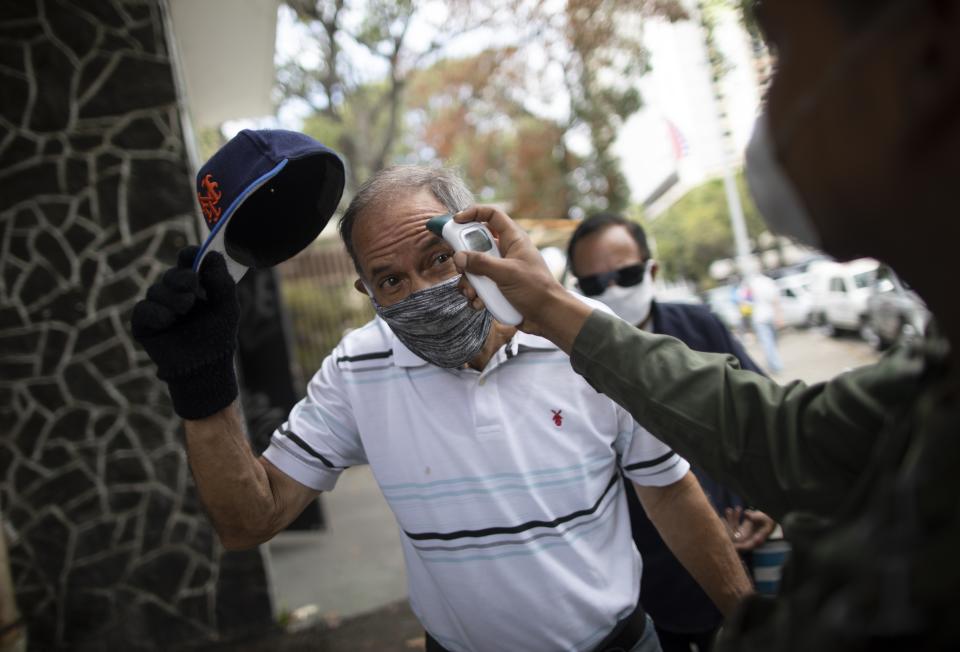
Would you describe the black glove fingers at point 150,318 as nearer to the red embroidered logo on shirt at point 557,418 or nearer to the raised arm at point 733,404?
the raised arm at point 733,404

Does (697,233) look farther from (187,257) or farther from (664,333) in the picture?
(187,257)

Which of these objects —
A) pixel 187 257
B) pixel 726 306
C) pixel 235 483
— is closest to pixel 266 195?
pixel 187 257

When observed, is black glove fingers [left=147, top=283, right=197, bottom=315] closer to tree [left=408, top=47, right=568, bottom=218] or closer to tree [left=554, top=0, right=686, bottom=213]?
tree [left=554, top=0, right=686, bottom=213]

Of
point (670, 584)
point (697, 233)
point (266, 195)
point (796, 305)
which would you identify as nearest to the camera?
point (266, 195)

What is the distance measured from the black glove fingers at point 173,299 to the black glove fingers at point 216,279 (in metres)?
0.06

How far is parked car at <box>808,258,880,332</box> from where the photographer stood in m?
16.9

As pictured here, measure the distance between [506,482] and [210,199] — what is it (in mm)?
921

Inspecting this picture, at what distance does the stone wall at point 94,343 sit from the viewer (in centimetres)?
471

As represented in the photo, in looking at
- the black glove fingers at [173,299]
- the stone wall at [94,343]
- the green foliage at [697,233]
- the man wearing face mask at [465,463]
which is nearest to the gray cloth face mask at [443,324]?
the man wearing face mask at [465,463]

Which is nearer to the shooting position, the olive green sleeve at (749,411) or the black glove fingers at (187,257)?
the olive green sleeve at (749,411)

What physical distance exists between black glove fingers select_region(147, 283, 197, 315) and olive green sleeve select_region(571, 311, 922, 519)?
79cm

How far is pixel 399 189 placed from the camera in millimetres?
2076

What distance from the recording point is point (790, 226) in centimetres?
92

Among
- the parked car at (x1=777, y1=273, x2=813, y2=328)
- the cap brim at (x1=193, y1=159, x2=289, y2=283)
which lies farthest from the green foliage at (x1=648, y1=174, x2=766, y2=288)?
the cap brim at (x1=193, y1=159, x2=289, y2=283)
